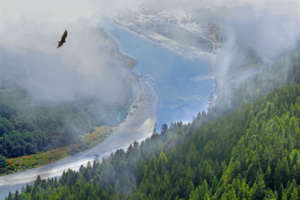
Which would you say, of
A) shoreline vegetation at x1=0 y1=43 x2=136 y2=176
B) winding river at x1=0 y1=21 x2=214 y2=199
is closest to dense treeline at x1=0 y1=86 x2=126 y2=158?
shoreline vegetation at x1=0 y1=43 x2=136 y2=176

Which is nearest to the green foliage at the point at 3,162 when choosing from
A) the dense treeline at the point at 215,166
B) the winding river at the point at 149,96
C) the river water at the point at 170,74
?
the winding river at the point at 149,96

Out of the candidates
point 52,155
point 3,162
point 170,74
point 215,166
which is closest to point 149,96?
point 170,74

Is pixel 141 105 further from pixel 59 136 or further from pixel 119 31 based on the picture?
pixel 119 31

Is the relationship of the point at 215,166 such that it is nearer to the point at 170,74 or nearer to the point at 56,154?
the point at 56,154

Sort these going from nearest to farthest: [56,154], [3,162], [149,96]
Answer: [3,162], [56,154], [149,96]

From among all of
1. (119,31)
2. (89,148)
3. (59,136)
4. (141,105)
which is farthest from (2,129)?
(119,31)

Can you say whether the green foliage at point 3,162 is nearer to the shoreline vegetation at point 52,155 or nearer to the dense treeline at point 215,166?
the shoreline vegetation at point 52,155
